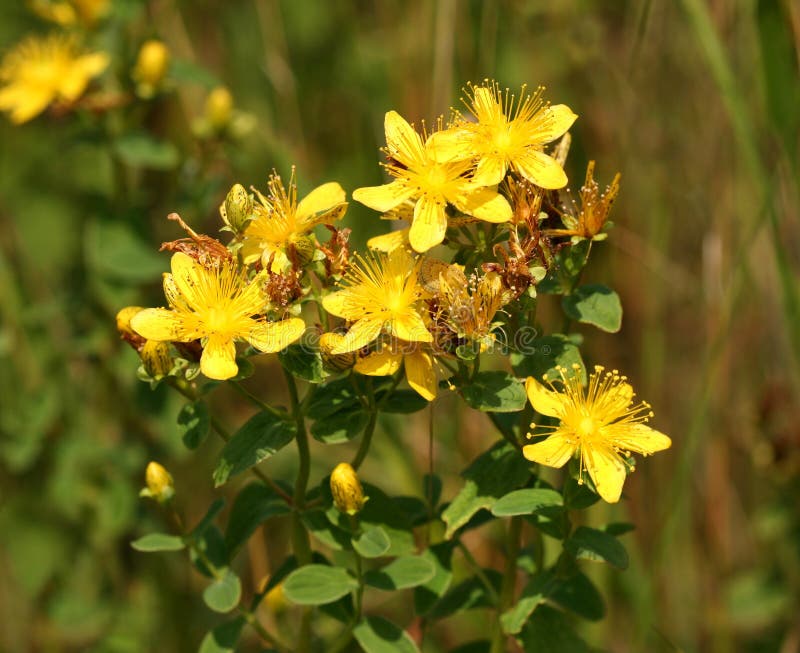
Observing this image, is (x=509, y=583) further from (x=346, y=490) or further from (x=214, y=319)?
(x=214, y=319)

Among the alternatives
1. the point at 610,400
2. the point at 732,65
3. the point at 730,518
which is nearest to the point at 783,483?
the point at 730,518

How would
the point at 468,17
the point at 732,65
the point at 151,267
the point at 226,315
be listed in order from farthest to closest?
the point at 468,17, the point at 732,65, the point at 151,267, the point at 226,315

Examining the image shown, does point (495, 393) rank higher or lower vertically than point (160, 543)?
higher

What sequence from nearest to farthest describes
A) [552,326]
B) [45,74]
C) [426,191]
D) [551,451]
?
[551,451] < [426,191] < [45,74] < [552,326]

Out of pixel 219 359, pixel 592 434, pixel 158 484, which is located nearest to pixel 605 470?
pixel 592 434

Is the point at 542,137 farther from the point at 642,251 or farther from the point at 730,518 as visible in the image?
the point at 730,518

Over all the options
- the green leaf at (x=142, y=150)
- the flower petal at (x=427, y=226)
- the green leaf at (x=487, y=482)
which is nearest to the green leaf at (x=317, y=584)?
the green leaf at (x=487, y=482)

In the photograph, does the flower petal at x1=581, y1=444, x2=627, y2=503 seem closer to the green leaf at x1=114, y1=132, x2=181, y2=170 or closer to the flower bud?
the flower bud
